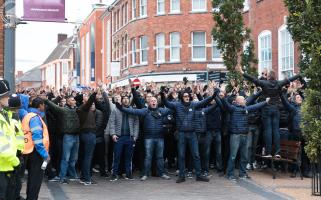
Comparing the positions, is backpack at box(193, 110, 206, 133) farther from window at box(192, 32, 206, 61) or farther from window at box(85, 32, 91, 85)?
window at box(85, 32, 91, 85)

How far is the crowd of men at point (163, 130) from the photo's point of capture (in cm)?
1378

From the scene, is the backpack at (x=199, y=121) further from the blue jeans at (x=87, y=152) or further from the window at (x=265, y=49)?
the window at (x=265, y=49)

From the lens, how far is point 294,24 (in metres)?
11.6

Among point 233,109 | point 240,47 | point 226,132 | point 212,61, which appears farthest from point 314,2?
point 212,61

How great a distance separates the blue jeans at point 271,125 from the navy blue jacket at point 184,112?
179 centimetres

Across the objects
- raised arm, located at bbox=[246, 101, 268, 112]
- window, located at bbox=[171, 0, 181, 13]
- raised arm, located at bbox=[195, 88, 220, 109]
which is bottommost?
raised arm, located at bbox=[246, 101, 268, 112]

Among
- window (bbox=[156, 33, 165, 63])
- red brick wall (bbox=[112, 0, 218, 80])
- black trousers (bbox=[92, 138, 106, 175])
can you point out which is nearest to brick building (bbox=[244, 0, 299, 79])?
black trousers (bbox=[92, 138, 106, 175])

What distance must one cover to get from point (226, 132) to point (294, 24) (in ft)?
14.0

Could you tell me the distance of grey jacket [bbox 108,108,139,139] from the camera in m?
14.2

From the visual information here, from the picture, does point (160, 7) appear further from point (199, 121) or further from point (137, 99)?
point (199, 121)

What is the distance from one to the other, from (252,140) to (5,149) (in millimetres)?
9849

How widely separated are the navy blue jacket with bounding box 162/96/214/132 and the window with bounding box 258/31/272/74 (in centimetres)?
1258

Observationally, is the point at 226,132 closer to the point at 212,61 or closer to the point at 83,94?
the point at 83,94

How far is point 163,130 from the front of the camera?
14.7m
